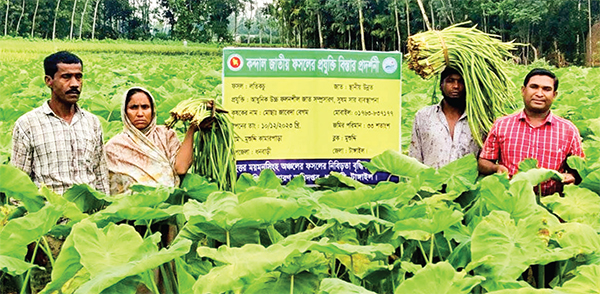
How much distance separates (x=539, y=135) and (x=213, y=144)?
1554 mm

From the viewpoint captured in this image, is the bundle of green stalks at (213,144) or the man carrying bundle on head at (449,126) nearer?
the bundle of green stalks at (213,144)

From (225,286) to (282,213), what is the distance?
43cm

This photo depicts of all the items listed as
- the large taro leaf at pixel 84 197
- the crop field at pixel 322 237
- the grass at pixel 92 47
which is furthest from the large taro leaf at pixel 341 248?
the grass at pixel 92 47

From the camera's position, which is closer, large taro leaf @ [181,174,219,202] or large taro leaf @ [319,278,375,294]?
large taro leaf @ [319,278,375,294]

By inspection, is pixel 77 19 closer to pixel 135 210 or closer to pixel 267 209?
pixel 135 210

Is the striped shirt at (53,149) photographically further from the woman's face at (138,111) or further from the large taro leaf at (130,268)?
the large taro leaf at (130,268)

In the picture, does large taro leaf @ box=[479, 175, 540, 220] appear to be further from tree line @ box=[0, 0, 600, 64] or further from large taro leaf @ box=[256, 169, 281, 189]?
tree line @ box=[0, 0, 600, 64]

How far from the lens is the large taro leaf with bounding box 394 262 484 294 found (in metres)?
2.01

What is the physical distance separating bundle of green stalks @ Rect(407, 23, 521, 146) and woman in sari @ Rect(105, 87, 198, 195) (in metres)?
1.22

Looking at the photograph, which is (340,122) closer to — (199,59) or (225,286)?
(225,286)

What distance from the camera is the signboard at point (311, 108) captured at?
12.2ft

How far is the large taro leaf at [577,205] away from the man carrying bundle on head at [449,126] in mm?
756

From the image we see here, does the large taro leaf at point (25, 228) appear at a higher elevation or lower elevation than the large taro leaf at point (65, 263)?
higher

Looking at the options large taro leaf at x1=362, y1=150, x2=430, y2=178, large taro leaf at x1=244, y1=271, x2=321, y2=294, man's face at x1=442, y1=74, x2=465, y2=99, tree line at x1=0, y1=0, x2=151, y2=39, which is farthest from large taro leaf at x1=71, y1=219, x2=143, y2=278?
tree line at x1=0, y1=0, x2=151, y2=39
